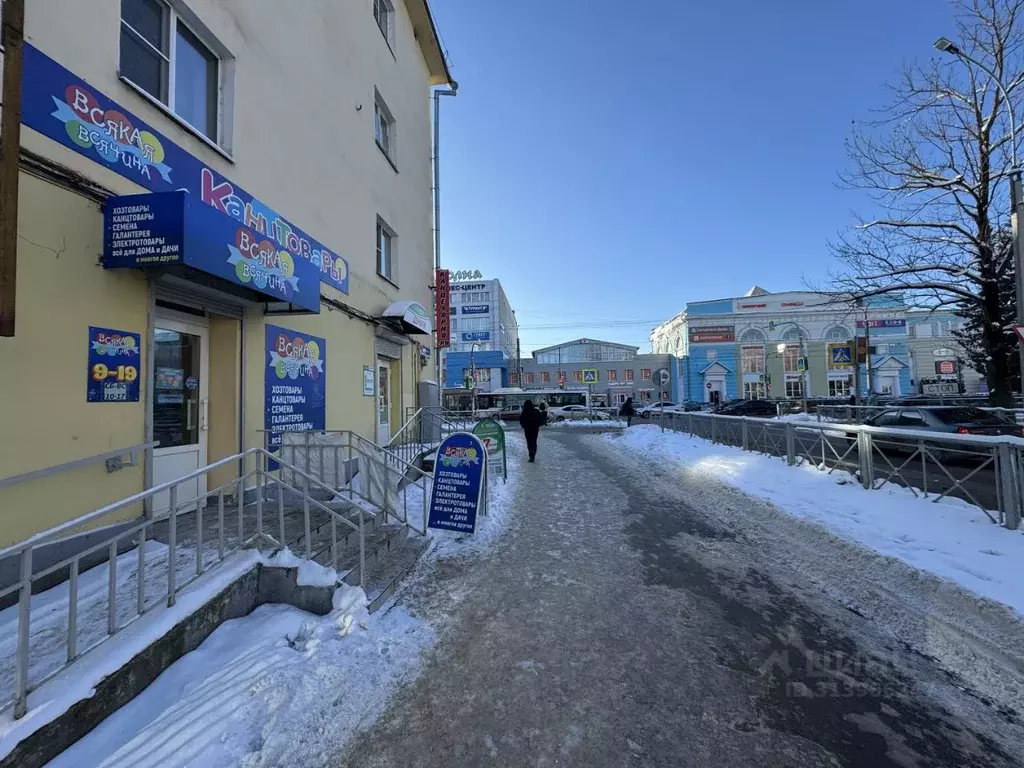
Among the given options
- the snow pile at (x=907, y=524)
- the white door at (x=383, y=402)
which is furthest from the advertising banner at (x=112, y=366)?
the snow pile at (x=907, y=524)

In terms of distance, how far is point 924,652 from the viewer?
11.1 ft

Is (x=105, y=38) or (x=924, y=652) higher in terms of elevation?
(x=105, y=38)

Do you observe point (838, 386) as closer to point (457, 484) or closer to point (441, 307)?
point (441, 307)

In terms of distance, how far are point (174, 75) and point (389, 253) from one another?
6.83 m

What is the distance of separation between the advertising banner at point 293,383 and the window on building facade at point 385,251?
3.95 m

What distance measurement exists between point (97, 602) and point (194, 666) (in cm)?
111

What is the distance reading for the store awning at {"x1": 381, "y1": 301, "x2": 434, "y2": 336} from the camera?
33.7ft

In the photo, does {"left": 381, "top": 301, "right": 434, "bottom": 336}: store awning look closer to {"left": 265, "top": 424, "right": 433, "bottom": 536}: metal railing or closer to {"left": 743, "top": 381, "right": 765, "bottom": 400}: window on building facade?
{"left": 265, "top": 424, "right": 433, "bottom": 536}: metal railing

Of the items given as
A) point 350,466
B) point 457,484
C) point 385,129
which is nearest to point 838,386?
point 385,129

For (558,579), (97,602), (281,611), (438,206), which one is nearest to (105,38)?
(97,602)

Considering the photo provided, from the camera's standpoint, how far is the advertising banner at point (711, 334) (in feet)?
178

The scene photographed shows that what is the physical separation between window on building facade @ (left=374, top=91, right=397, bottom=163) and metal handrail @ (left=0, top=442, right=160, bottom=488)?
8.94 metres

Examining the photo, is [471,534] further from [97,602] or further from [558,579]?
[97,602]

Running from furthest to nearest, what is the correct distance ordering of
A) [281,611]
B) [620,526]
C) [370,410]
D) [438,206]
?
[438,206], [370,410], [620,526], [281,611]
